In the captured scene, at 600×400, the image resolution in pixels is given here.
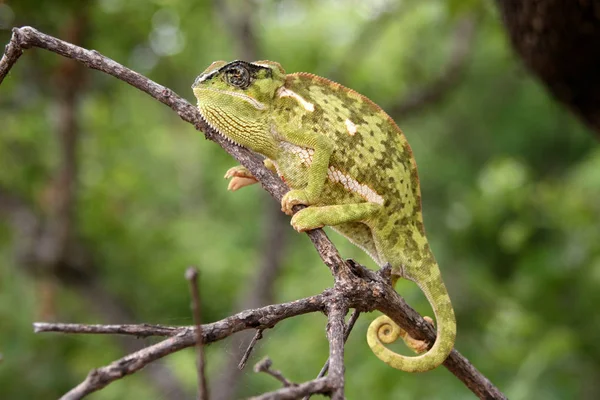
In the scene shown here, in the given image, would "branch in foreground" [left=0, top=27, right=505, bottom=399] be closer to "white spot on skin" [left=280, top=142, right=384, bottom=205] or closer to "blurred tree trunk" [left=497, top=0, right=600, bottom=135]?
"white spot on skin" [left=280, top=142, right=384, bottom=205]

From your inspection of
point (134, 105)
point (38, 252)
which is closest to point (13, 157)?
point (38, 252)

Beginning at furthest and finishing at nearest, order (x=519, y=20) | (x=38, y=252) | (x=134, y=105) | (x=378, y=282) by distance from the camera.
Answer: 1. (x=134, y=105)
2. (x=38, y=252)
3. (x=519, y=20)
4. (x=378, y=282)

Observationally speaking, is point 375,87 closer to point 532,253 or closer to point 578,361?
point 532,253

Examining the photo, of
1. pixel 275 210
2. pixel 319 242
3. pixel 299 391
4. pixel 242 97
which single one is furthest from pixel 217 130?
pixel 275 210

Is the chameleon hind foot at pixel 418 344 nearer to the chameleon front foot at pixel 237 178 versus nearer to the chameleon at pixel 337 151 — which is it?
the chameleon at pixel 337 151

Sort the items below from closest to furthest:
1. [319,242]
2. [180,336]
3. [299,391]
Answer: [299,391] → [180,336] → [319,242]

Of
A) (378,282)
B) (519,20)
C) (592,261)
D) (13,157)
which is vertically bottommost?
(378,282)

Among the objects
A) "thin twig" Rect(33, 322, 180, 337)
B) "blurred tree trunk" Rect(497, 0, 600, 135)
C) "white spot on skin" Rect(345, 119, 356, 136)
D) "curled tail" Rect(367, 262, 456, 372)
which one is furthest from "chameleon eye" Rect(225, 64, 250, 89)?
"blurred tree trunk" Rect(497, 0, 600, 135)

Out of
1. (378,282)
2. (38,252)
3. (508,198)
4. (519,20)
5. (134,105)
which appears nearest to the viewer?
(378,282)

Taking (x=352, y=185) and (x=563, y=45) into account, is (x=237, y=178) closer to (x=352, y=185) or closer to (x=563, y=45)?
(x=352, y=185)
